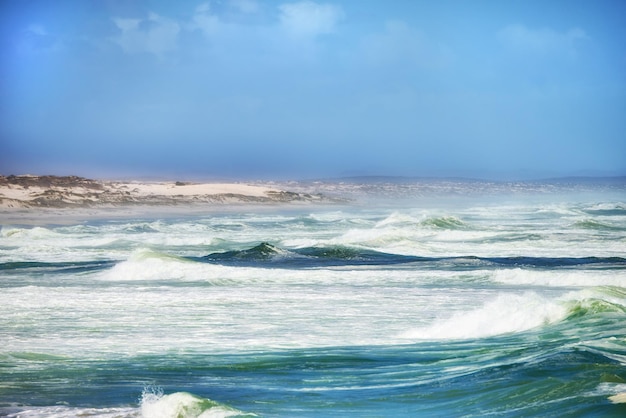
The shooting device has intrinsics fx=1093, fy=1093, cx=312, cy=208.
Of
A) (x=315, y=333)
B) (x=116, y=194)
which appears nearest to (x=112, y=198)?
(x=116, y=194)

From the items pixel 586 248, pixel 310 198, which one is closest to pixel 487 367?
pixel 586 248

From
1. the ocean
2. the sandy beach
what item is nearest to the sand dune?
the sandy beach

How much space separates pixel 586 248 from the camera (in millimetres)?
19703

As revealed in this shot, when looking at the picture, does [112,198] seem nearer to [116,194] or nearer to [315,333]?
[116,194]

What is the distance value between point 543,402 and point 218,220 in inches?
1145

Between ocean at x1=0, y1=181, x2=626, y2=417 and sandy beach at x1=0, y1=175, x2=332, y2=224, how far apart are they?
18.8 m

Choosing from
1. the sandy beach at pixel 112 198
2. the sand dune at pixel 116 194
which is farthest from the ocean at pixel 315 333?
the sand dune at pixel 116 194

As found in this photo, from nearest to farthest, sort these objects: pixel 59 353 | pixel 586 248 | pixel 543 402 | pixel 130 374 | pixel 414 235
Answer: pixel 543 402, pixel 130 374, pixel 59 353, pixel 586 248, pixel 414 235

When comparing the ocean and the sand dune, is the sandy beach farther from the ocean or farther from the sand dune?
the ocean

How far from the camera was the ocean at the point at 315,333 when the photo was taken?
20.4ft

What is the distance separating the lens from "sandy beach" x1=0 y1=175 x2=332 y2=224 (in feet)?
125

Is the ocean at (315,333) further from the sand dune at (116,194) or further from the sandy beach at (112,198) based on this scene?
the sand dune at (116,194)

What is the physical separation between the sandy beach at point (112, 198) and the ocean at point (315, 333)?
1876 cm

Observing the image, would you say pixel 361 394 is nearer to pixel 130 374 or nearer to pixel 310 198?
pixel 130 374
